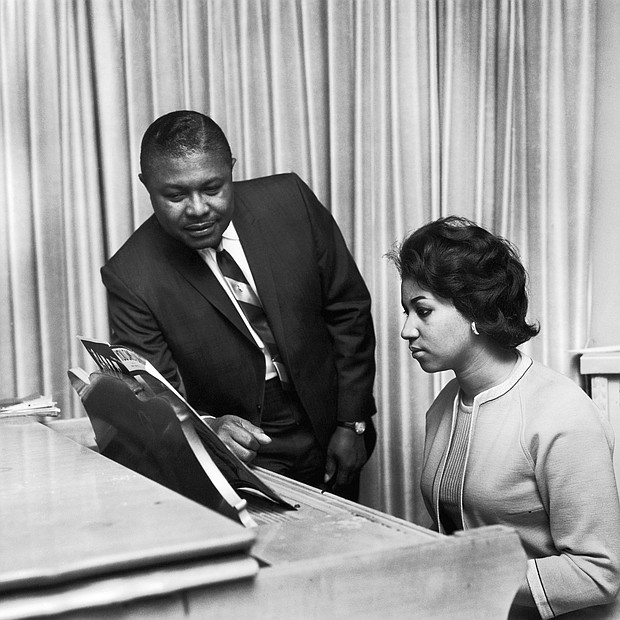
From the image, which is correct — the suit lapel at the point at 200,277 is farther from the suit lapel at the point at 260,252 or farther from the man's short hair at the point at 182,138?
the man's short hair at the point at 182,138

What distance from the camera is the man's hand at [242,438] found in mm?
1737

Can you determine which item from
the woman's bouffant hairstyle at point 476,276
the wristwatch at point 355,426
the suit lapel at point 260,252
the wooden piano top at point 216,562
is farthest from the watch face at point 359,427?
the wooden piano top at point 216,562

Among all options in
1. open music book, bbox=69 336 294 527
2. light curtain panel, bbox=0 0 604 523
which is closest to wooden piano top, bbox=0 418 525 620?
open music book, bbox=69 336 294 527

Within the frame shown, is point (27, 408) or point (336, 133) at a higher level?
point (336, 133)

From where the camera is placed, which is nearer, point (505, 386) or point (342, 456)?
point (505, 386)

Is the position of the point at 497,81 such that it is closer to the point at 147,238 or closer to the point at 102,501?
the point at 147,238

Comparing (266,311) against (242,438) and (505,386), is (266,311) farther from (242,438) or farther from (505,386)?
(505,386)

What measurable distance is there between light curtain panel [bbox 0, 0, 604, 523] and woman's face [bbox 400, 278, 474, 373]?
47.4 inches

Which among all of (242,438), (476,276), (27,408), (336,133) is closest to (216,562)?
(242,438)

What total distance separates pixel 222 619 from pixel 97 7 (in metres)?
2.39

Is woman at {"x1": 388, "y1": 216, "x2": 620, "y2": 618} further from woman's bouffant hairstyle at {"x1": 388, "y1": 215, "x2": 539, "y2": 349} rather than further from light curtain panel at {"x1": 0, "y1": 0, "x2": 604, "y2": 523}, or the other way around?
light curtain panel at {"x1": 0, "y1": 0, "x2": 604, "y2": 523}

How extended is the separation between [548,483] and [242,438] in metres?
0.61

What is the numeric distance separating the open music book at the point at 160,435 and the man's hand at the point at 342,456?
928mm

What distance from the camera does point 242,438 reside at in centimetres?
176
